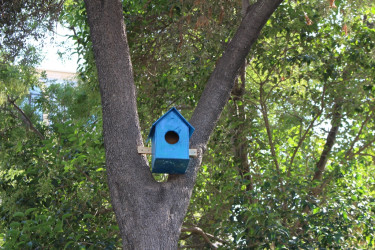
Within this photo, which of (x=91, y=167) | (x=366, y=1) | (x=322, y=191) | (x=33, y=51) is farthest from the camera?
(x=33, y=51)

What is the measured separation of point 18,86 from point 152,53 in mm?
1766

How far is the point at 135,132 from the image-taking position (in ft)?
10.2

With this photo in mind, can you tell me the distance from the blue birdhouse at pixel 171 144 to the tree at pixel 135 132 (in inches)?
3.3

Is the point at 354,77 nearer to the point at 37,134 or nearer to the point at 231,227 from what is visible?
the point at 231,227

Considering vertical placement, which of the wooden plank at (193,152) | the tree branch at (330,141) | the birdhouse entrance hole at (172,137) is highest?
the tree branch at (330,141)

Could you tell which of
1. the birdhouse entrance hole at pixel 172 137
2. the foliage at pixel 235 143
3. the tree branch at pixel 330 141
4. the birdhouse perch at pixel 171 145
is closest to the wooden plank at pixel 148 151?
the birdhouse perch at pixel 171 145

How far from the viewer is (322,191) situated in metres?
5.05

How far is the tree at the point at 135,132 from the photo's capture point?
9.44 feet

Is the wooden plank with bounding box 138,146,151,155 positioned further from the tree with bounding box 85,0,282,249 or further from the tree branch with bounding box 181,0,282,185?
the tree branch with bounding box 181,0,282,185

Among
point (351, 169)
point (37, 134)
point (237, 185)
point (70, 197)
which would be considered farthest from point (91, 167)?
point (351, 169)

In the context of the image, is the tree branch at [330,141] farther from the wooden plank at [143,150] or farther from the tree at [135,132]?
the wooden plank at [143,150]

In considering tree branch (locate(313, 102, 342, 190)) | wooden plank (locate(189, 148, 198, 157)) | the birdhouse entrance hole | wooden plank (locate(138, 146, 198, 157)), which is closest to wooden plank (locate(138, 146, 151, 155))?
wooden plank (locate(138, 146, 198, 157))

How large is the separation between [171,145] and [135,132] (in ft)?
0.85

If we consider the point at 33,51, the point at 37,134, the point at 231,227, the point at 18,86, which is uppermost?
the point at 33,51
